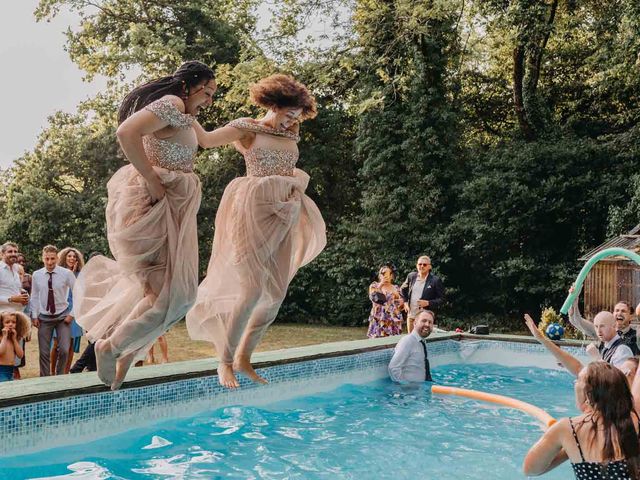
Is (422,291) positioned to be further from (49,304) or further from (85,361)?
(49,304)

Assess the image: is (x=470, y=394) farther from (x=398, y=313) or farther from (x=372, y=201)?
(x=372, y=201)

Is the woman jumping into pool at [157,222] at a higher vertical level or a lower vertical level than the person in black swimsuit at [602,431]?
higher

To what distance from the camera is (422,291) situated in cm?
1020

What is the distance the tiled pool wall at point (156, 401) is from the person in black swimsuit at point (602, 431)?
4176 millimetres

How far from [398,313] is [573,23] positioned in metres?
9.41

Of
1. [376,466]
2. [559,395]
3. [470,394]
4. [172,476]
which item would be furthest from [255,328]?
[559,395]

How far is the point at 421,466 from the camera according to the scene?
6082mm

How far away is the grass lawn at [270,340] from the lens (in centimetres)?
1066

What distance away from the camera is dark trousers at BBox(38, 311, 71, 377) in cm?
755

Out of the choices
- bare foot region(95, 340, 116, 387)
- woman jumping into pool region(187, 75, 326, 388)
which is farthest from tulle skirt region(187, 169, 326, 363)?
bare foot region(95, 340, 116, 387)

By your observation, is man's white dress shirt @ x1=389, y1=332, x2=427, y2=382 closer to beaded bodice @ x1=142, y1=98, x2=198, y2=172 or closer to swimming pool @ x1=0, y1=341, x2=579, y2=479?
swimming pool @ x1=0, y1=341, x2=579, y2=479

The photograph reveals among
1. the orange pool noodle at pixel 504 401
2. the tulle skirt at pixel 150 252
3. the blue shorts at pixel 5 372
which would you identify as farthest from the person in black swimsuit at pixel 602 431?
the blue shorts at pixel 5 372

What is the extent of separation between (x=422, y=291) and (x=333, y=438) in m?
3.79

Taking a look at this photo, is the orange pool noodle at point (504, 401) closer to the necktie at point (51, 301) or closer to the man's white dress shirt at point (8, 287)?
the necktie at point (51, 301)
